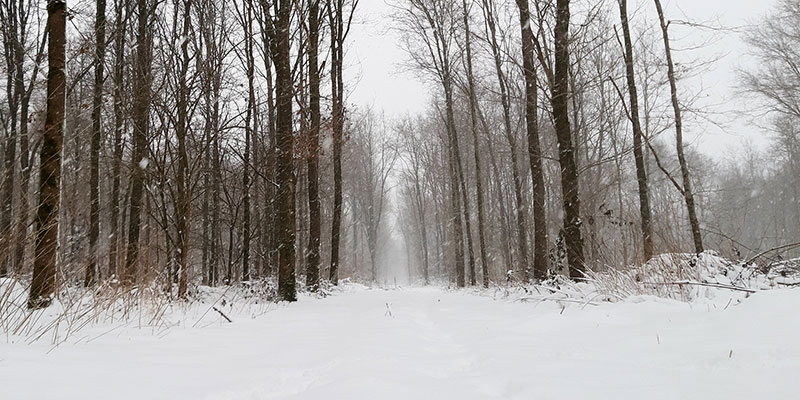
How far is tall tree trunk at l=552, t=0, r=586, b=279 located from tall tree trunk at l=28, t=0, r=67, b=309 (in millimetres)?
7013

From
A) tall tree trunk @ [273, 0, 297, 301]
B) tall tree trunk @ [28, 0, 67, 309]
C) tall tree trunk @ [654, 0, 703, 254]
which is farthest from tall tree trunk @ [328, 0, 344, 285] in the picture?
tall tree trunk @ [654, 0, 703, 254]

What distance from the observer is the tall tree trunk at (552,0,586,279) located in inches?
297

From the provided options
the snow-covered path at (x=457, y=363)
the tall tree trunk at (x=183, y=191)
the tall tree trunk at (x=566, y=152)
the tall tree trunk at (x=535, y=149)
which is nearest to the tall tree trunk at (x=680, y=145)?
the tall tree trunk at (x=535, y=149)

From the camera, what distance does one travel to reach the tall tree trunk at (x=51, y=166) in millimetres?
4418

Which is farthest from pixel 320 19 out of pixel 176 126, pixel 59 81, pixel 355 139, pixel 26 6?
pixel 355 139

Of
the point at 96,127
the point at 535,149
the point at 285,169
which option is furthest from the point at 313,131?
the point at 96,127

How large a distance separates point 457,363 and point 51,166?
4.81 metres

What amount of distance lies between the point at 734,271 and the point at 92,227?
1164 centimetres

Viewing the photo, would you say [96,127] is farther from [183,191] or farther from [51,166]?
[51,166]

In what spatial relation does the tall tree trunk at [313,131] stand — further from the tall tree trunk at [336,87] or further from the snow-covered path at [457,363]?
the snow-covered path at [457,363]

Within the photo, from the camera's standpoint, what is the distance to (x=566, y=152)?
301 inches

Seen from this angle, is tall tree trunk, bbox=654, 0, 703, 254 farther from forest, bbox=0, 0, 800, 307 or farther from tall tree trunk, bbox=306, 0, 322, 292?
tall tree trunk, bbox=306, 0, 322, 292

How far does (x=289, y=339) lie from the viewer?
337 centimetres

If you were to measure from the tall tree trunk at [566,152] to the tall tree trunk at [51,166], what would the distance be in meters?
7.01
